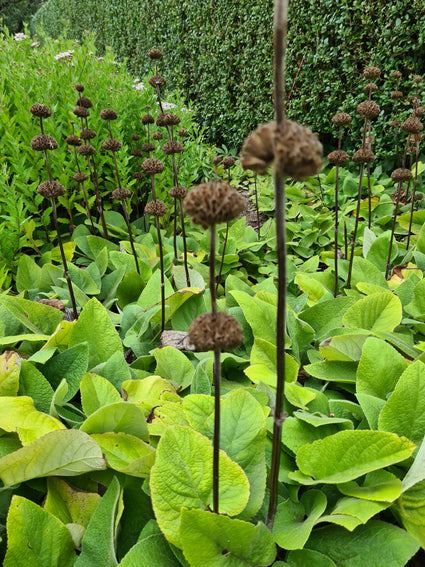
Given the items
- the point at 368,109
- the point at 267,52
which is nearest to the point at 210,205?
the point at 368,109

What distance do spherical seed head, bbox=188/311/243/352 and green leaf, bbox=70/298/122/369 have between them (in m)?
1.13

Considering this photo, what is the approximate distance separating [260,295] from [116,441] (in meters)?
1.14

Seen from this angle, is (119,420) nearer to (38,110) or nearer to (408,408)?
(408,408)

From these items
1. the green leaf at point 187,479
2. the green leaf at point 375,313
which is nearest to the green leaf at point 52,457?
the green leaf at point 187,479

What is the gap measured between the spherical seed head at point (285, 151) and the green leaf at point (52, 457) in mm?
958

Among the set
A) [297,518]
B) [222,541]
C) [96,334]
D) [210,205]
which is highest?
[210,205]

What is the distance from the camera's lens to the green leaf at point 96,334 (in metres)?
1.90

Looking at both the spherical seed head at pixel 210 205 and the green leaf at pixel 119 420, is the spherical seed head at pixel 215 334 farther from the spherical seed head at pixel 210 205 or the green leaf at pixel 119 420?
the green leaf at pixel 119 420

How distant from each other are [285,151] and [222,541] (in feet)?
3.06

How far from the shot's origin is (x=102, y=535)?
1227 mm

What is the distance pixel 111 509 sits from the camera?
1.24 meters

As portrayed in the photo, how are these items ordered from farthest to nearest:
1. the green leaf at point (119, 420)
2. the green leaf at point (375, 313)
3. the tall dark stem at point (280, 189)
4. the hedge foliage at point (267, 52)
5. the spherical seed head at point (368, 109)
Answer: the hedge foliage at point (267, 52) < the spherical seed head at point (368, 109) < the green leaf at point (375, 313) < the green leaf at point (119, 420) < the tall dark stem at point (280, 189)

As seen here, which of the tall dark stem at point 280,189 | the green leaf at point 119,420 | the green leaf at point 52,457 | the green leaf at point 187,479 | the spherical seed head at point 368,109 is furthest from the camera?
the spherical seed head at point 368,109

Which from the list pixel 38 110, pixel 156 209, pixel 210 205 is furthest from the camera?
pixel 156 209
